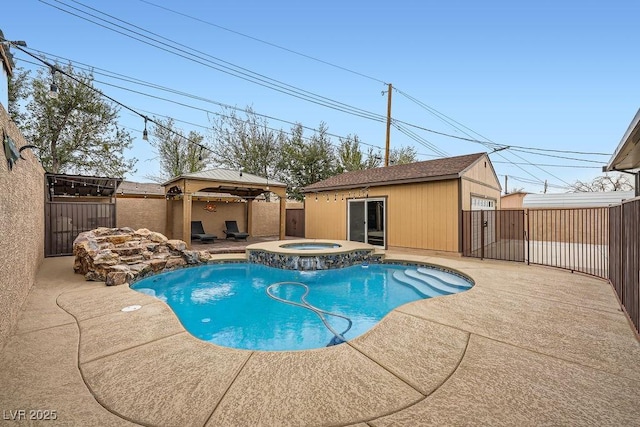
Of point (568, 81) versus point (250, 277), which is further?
point (568, 81)

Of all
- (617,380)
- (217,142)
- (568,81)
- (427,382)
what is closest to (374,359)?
(427,382)

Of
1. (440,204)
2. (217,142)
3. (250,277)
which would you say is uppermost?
(217,142)

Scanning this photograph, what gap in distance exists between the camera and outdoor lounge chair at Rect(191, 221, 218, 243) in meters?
12.4

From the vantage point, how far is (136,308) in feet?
13.0

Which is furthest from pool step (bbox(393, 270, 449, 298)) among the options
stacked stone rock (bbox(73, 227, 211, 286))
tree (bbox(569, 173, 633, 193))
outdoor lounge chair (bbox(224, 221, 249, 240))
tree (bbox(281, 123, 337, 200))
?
tree (bbox(569, 173, 633, 193))

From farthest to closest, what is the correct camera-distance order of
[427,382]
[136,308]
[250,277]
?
[250,277], [136,308], [427,382]

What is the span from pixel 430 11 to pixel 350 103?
566cm

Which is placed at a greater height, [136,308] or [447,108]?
[447,108]

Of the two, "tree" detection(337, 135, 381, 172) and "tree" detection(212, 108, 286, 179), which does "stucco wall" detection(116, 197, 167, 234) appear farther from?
"tree" detection(337, 135, 381, 172)

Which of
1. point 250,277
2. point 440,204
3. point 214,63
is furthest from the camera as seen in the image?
point 214,63

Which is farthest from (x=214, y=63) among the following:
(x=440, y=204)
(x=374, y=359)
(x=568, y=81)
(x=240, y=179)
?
(x=568, y=81)

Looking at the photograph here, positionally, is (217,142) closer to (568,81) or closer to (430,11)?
(430,11)

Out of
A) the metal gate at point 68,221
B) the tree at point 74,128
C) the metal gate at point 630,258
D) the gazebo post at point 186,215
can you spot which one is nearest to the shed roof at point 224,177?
the gazebo post at point 186,215

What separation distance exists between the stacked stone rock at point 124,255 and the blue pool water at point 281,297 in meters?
0.32
